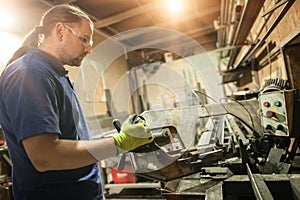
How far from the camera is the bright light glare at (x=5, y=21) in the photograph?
1.89m

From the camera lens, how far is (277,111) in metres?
1.11

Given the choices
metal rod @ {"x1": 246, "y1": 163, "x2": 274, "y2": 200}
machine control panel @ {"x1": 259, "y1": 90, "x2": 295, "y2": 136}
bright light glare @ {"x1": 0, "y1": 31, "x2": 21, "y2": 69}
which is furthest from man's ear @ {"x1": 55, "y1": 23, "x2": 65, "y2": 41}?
bright light glare @ {"x1": 0, "y1": 31, "x2": 21, "y2": 69}

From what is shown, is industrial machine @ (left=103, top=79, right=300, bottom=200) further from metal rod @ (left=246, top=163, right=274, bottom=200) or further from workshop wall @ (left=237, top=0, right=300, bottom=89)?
workshop wall @ (left=237, top=0, right=300, bottom=89)

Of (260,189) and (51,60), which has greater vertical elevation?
(51,60)

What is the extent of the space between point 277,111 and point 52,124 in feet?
3.70

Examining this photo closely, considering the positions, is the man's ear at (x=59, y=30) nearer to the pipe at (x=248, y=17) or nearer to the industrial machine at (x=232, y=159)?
the industrial machine at (x=232, y=159)

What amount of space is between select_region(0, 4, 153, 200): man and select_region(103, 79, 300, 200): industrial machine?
0.18m

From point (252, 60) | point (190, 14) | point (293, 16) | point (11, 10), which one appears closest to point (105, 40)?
point (190, 14)

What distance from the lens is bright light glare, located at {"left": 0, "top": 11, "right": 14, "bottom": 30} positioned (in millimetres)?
1895

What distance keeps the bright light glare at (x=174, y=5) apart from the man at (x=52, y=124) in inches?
84.8

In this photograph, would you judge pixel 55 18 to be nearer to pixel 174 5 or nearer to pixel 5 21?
pixel 5 21

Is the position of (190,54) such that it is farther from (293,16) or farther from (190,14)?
(293,16)

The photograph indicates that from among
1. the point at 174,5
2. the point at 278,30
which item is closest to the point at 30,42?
the point at 278,30

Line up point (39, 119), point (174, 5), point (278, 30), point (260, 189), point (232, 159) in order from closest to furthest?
point (39, 119) < point (260, 189) < point (232, 159) < point (278, 30) < point (174, 5)
